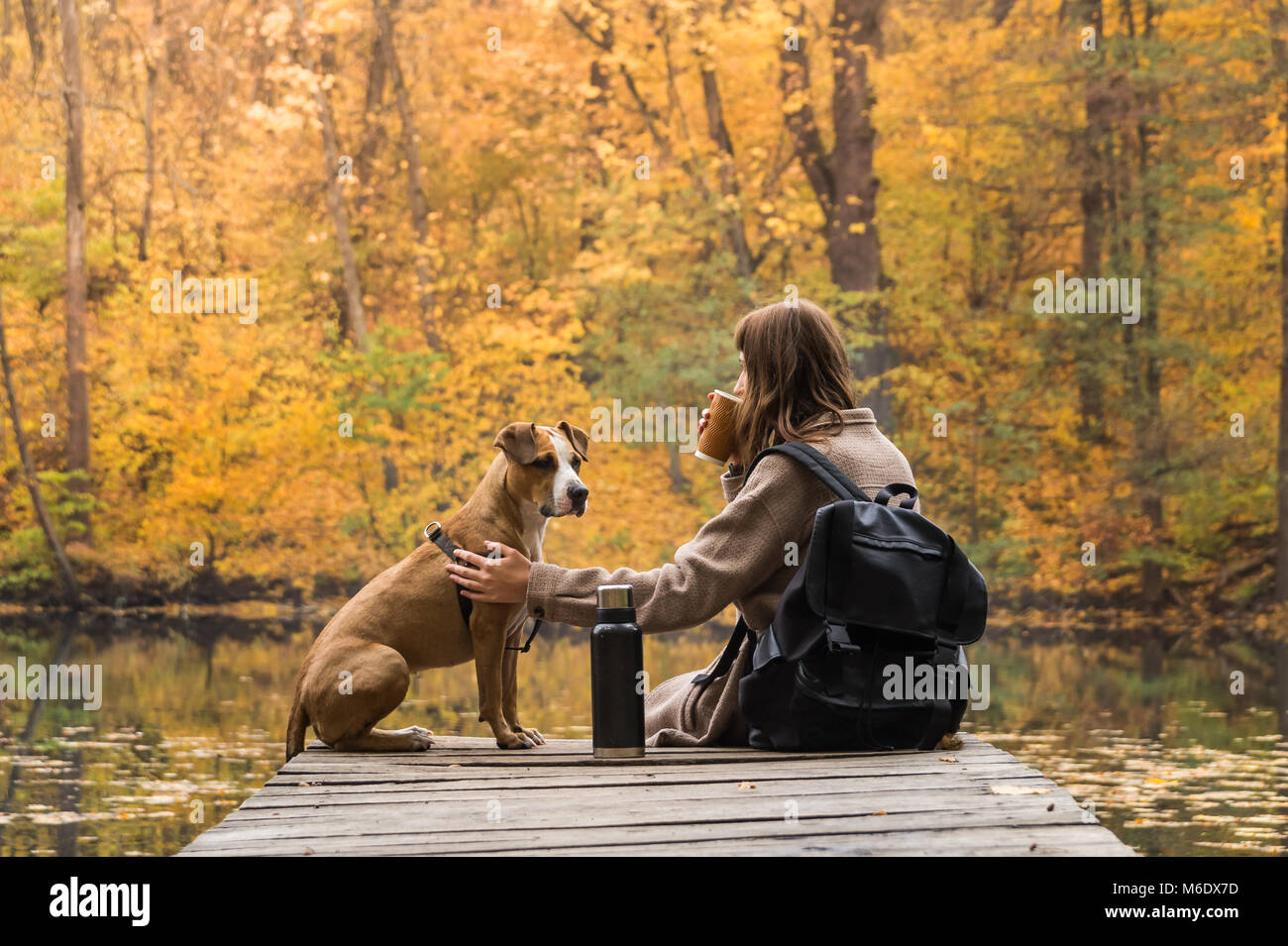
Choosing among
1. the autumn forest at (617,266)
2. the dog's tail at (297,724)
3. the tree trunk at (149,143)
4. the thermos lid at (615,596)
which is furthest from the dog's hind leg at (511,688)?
the tree trunk at (149,143)

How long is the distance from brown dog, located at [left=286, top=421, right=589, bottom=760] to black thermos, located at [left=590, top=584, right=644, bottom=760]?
1.80 ft

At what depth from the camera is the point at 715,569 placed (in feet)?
9.43

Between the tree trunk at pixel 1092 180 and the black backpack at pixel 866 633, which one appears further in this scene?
the tree trunk at pixel 1092 180

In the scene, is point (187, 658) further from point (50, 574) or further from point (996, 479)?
point (996, 479)

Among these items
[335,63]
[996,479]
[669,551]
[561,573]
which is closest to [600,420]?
[669,551]

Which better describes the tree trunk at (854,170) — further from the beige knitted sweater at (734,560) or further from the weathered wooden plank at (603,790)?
the weathered wooden plank at (603,790)

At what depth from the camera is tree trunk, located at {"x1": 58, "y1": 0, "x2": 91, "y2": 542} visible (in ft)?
53.0

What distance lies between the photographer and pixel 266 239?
17.7m

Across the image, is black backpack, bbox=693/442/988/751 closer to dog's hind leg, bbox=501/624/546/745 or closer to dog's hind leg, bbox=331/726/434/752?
dog's hind leg, bbox=501/624/546/745

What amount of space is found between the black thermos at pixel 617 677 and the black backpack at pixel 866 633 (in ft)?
0.85

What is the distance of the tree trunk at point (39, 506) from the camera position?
15.6 metres

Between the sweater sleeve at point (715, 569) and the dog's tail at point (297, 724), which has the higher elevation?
the sweater sleeve at point (715, 569)

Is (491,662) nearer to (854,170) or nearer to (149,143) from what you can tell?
(854,170)

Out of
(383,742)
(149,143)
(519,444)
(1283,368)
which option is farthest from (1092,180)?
(383,742)
